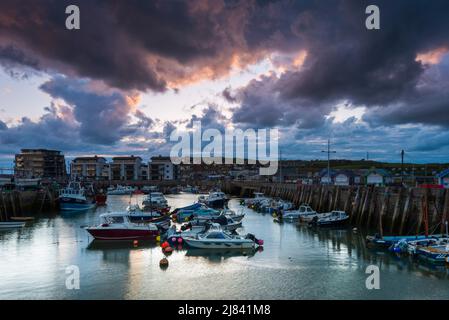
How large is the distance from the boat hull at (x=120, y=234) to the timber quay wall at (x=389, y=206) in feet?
74.5

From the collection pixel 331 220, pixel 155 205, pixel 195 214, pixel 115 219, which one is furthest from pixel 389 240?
pixel 155 205

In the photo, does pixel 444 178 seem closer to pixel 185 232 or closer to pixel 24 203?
pixel 185 232

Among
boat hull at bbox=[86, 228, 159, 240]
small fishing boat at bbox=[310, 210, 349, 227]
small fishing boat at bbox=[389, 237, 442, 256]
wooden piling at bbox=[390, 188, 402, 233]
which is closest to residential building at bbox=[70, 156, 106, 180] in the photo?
small fishing boat at bbox=[310, 210, 349, 227]

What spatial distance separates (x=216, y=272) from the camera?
1059 inches

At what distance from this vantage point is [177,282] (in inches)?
961

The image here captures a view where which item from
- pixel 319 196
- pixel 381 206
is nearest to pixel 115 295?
pixel 381 206

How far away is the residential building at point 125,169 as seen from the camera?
176875 millimetres

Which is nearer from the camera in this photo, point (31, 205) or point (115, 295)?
point (115, 295)

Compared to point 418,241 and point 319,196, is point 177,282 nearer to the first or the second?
point 418,241

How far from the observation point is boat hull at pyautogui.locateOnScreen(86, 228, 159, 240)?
3791cm

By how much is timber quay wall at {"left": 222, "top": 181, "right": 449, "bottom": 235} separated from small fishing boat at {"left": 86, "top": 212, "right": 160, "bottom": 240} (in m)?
22.5

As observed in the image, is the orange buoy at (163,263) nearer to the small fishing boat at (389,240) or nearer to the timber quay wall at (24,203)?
the small fishing boat at (389,240)

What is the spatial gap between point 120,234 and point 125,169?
144m
